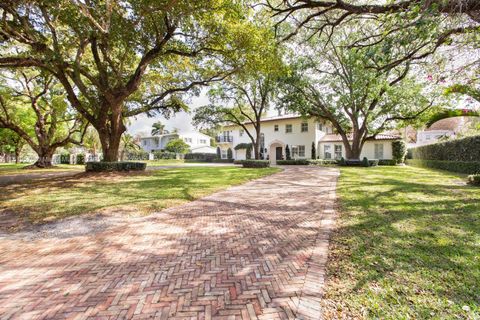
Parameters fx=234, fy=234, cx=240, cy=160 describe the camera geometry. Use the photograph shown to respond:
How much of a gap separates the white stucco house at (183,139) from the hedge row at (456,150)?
42.2 meters

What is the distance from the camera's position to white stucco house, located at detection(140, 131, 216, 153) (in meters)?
55.6

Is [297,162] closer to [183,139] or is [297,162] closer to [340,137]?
[340,137]

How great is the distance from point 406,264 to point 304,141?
95.4 feet

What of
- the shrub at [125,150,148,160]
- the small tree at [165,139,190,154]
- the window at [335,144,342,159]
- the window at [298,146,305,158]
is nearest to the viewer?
the window at [335,144,342,159]

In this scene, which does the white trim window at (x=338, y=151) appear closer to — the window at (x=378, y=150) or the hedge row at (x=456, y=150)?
the window at (x=378, y=150)

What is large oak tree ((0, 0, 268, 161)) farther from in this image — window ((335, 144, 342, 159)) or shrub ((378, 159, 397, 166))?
shrub ((378, 159, 397, 166))

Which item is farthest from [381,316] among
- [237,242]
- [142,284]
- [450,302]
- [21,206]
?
[21,206]

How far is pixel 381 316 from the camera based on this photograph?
2.32 meters

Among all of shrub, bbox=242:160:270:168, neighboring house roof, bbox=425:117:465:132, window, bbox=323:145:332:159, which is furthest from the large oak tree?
neighboring house roof, bbox=425:117:465:132

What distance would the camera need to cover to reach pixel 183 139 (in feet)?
181

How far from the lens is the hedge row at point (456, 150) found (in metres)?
13.2

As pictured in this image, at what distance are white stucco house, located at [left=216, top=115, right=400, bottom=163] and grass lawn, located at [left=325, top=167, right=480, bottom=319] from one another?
24.1 metres

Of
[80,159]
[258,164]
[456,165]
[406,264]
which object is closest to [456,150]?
[456,165]

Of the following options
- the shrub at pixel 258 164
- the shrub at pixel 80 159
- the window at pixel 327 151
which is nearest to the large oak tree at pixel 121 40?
the shrub at pixel 258 164
